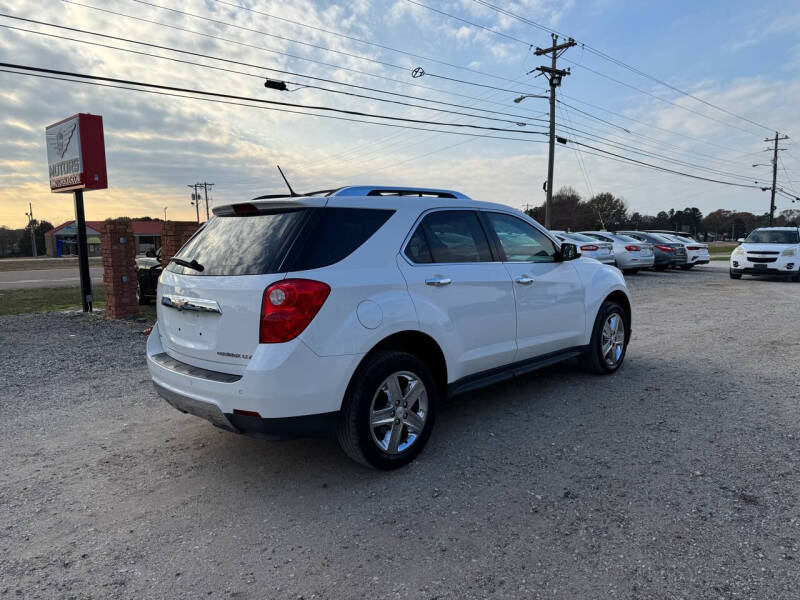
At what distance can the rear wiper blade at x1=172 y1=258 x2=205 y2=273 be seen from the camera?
3471 millimetres

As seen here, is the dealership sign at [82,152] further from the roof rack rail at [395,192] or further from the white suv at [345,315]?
the roof rack rail at [395,192]

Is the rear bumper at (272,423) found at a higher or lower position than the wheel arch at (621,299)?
lower

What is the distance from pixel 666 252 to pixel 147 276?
18980 millimetres

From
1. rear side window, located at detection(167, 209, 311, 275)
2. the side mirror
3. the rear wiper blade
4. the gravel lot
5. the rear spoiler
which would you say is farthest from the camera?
the side mirror

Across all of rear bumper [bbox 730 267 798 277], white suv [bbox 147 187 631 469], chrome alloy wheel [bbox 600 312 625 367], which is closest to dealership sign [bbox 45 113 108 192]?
white suv [bbox 147 187 631 469]

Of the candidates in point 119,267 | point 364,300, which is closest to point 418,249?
point 364,300

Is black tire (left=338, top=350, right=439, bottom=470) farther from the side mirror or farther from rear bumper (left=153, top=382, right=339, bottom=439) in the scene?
the side mirror

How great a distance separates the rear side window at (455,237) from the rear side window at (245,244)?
85 centimetres

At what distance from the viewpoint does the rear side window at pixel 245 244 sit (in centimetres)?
317

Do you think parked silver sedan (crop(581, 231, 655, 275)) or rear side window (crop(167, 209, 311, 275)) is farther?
parked silver sedan (crop(581, 231, 655, 275))

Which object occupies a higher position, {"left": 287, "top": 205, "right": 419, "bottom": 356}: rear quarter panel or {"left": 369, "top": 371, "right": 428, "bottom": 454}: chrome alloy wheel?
{"left": 287, "top": 205, "right": 419, "bottom": 356}: rear quarter panel

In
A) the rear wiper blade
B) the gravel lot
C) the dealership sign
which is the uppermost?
the dealership sign

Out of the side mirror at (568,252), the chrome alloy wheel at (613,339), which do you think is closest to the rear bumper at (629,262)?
the chrome alloy wheel at (613,339)

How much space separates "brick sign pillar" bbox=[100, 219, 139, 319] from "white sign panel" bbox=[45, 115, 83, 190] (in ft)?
5.19
